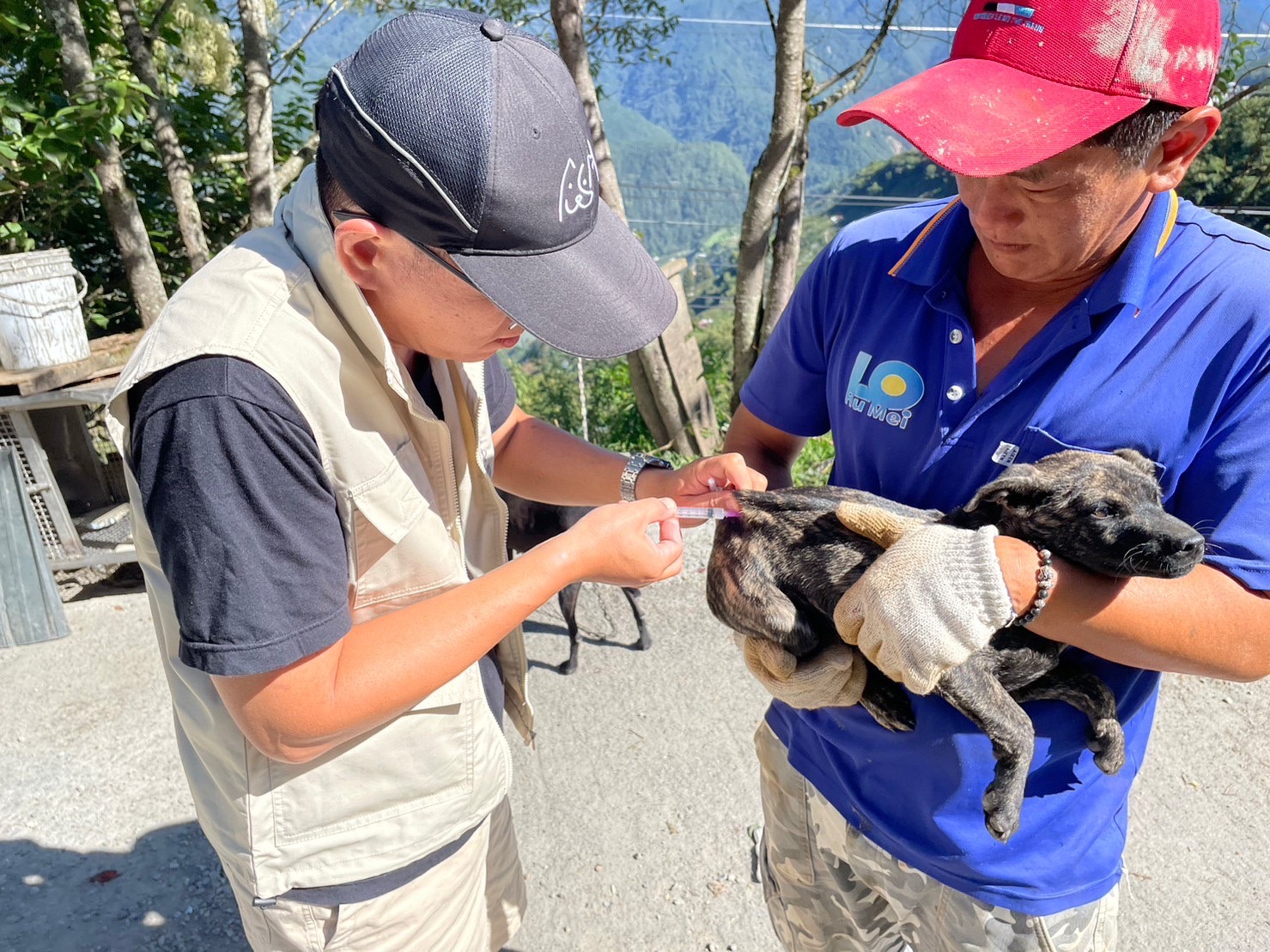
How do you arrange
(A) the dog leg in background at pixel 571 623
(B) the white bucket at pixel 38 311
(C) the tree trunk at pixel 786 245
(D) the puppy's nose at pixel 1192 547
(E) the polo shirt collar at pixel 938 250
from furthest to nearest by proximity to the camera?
(C) the tree trunk at pixel 786 245 → (B) the white bucket at pixel 38 311 → (A) the dog leg in background at pixel 571 623 → (E) the polo shirt collar at pixel 938 250 → (D) the puppy's nose at pixel 1192 547

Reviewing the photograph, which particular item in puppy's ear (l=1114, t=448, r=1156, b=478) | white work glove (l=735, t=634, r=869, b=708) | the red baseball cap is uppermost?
the red baseball cap

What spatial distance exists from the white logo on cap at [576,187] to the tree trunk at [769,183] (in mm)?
4289

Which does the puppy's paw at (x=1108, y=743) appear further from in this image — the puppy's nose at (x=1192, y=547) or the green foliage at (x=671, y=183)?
the green foliage at (x=671, y=183)

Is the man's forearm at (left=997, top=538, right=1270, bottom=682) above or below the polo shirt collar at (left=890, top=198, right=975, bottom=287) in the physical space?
below

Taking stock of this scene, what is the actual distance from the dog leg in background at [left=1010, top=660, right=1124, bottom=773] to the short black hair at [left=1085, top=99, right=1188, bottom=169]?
109cm

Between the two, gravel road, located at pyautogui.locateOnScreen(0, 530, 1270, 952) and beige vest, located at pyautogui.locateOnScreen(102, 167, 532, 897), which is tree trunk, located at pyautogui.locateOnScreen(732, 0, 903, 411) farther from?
beige vest, located at pyautogui.locateOnScreen(102, 167, 532, 897)

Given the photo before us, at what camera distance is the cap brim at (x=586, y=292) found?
1490 mm

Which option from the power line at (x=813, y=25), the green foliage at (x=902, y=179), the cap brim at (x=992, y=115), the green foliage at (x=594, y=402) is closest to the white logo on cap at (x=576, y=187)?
the cap brim at (x=992, y=115)

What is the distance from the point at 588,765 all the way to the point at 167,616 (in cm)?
304

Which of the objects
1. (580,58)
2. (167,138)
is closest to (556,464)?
(580,58)

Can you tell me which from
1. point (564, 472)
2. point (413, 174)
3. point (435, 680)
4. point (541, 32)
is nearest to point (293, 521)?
point (435, 680)

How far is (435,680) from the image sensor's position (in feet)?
5.31

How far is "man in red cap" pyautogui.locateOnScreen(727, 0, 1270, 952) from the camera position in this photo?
160 centimetres

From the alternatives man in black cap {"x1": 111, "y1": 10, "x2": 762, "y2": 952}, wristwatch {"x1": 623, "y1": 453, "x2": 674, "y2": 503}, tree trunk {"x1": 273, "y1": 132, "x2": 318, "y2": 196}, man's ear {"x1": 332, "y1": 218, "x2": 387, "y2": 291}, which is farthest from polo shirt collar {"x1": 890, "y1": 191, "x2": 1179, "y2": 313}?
tree trunk {"x1": 273, "y1": 132, "x2": 318, "y2": 196}
